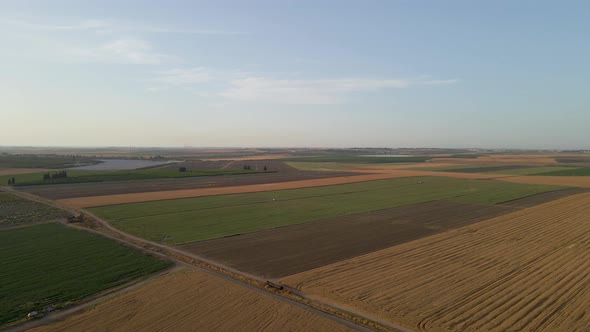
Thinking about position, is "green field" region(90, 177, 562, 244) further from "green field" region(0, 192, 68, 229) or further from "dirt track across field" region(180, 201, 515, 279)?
"green field" region(0, 192, 68, 229)

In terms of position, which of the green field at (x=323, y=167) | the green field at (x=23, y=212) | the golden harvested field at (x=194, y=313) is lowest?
the golden harvested field at (x=194, y=313)

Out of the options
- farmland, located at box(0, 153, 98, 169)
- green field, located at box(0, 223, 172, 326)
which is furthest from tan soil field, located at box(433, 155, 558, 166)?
farmland, located at box(0, 153, 98, 169)

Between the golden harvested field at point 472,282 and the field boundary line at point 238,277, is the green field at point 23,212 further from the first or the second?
the golden harvested field at point 472,282

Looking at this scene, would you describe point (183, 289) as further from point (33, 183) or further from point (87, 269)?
point (33, 183)

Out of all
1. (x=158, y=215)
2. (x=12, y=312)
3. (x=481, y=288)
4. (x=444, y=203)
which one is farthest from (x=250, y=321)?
(x=444, y=203)

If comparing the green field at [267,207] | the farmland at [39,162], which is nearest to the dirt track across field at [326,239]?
the green field at [267,207]

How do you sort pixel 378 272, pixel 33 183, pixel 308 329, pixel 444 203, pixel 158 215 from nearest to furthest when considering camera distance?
1. pixel 308 329
2. pixel 378 272
3. pixel 158 215
4. pixel 444 203
5. pixel 33 183
